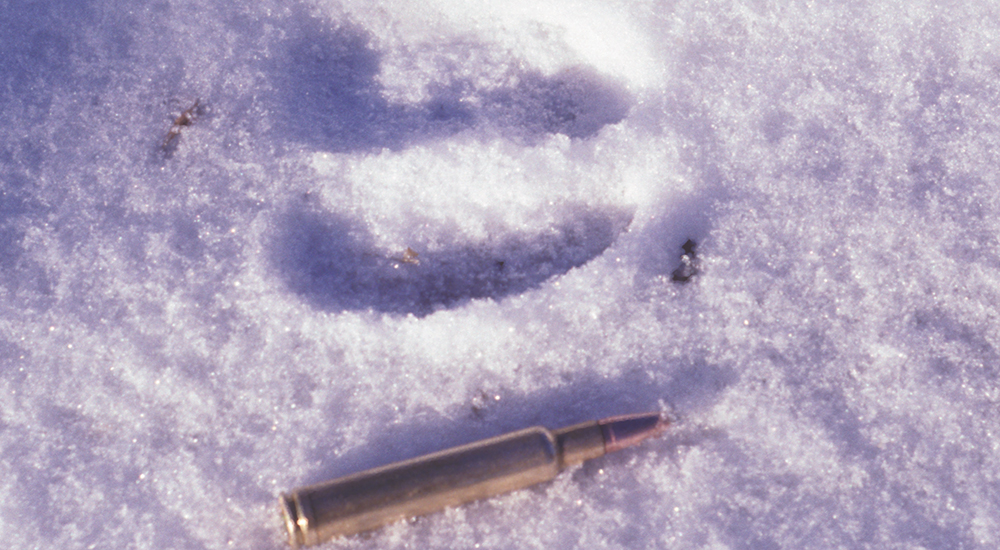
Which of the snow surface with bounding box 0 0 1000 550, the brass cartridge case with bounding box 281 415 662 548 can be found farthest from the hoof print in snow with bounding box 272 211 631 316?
the brass cartridge case with bounding box 281 415 662 548

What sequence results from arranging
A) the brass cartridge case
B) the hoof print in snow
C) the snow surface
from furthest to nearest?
the hoof print in snow < the snow surface < the brass cartridge case

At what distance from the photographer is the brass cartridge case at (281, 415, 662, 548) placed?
1.69 metres

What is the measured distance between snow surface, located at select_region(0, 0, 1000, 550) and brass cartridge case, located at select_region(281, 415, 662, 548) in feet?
0.35

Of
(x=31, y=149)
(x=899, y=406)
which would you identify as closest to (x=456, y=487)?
(x=899, y=406)

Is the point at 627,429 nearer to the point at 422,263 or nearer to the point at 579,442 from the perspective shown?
the point at 579,442

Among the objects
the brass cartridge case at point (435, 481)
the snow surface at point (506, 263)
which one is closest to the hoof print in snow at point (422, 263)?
the snow surface at point (506, 263)

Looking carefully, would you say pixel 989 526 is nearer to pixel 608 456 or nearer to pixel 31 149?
pixel 608 456

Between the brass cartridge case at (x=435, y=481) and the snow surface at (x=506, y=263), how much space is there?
11cm

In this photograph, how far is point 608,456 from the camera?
1874mm

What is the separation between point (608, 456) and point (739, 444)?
37cm

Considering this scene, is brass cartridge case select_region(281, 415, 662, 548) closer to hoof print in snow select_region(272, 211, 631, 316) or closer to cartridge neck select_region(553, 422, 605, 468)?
cartridge neck select_region(553, 422, 605, 468)

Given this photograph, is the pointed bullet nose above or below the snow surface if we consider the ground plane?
below

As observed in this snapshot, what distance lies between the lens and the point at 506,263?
215 cm

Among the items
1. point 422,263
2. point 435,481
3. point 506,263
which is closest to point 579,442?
point 435,481
